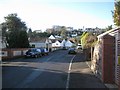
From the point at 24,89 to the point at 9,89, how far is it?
80 centimetres

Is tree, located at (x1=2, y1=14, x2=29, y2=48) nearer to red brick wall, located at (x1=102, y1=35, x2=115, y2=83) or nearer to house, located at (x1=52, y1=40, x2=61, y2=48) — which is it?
red brick wall, located at (x1=102, y1=35, x2=115, y2=83)

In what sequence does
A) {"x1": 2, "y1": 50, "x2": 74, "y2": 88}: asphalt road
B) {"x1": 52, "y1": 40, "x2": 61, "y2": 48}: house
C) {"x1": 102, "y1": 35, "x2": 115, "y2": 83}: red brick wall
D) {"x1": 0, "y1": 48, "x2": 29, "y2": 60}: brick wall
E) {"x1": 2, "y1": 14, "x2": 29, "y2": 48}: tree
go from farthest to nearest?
{"x1": 52, "y1": 40, "x2": 61, "y2": 48}: house
{"x1": 2, "y1": 14, "x2": 29, "y2": 48}: tree
{"x1": 0, "y1": 48, "x2": 29, "y2": 60}: brick wall
{"x1": 102, "y1": 35, "x2": 115, "y2": 83}: red brick wall
{"x1": 2, "y1": 50, "x2": 74, "y2": 88}: asphalt road

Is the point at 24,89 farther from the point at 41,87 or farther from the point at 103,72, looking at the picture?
the point at 103,72

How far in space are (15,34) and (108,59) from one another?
40.3 metres

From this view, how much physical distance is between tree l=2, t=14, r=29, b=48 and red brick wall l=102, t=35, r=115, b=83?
126 ft

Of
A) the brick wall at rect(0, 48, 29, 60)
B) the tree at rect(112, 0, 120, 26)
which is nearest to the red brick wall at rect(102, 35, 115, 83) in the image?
the tree at rect(112, 0, 120, 26)

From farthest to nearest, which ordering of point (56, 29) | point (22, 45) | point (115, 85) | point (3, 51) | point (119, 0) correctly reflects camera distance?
point (56, 29)
point (22, 45)
point (3, 51)
point (119, 0)
point (115, 85)

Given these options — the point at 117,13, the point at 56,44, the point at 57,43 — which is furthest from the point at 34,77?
the point at 57,43

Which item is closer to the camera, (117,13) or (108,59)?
→ (108,59)

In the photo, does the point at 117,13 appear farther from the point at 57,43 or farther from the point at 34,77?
the point at 57,43

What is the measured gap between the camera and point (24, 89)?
53.3 ft

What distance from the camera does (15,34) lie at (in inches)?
2290

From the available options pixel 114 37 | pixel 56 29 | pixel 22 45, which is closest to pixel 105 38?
pixel 114 37

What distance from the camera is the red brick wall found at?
63.8 ft
